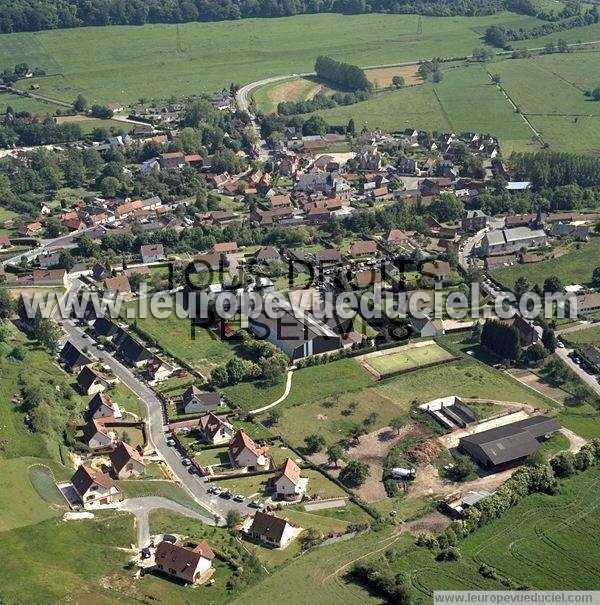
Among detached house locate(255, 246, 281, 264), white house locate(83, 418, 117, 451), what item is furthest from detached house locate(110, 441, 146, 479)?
detached house locate(255, 246, 281, 264)

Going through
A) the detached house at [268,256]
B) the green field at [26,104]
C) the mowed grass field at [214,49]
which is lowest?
the detached house at [268,256]

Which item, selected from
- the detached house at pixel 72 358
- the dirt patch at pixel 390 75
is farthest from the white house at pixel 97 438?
the dirt patch at pixel 390 75

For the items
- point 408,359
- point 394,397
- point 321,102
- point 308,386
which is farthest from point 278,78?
point 394,397

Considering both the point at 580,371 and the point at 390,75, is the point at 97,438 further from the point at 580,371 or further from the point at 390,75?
the point at 390,75

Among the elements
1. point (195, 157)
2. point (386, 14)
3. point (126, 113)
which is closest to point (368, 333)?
point (195, 157)

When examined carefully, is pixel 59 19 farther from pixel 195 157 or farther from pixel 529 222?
pixel 529 222

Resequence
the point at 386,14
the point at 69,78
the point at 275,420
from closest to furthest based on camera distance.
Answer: the point at 275,420, the point at 69,78, the point at 386,14

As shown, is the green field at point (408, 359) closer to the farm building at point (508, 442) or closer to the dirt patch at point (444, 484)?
the farm building at point (508, 442)
